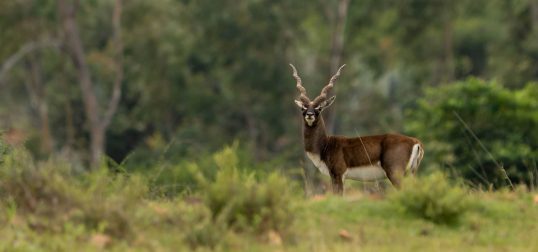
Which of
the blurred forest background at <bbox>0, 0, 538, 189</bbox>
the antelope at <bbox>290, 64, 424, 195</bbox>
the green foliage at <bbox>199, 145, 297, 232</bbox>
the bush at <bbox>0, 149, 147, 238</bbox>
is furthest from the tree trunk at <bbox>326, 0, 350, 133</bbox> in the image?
the green foliage at <bbox>199, 145, 297, 232</bbox>

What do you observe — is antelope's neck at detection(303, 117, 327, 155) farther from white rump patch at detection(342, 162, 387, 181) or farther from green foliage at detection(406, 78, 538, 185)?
green foliage at detection(406, 78, 538, 185)

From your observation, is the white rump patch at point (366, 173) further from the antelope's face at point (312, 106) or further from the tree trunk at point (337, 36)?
the tree trunk at point (337, 36)

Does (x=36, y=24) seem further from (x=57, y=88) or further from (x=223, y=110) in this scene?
(x=223, y=110)

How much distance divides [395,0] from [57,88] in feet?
61.9

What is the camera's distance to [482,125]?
1160 inches

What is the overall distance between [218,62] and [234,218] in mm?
46248

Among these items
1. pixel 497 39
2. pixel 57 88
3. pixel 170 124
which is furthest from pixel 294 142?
pixel 497 39

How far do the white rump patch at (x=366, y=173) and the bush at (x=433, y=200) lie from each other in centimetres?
369

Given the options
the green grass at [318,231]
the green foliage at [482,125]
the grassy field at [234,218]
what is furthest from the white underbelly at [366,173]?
the green foliage at [482,125]

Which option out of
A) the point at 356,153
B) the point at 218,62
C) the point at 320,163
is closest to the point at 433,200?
the point at 356,153

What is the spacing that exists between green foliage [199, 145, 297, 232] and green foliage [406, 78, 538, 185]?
1896 cm

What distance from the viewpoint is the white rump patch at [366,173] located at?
14.2 m

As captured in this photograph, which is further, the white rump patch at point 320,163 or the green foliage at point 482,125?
the green foliage at point 482,125

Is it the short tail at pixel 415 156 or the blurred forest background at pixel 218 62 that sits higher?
the blurred forest background at pixel 218 62
